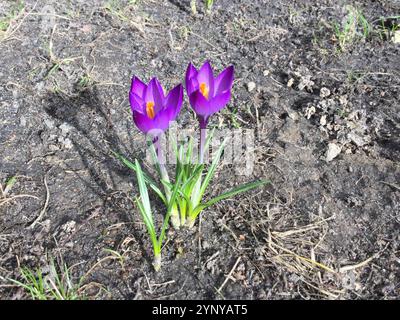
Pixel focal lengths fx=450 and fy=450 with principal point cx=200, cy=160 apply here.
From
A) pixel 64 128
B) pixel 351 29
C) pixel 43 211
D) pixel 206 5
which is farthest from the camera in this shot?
pixel 206 5

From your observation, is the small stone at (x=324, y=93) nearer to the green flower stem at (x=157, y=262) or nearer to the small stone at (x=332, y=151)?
the small stone at (x=332, y=151)

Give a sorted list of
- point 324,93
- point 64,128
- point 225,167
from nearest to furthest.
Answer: point 225,167 < point 64,128 < point 324,93

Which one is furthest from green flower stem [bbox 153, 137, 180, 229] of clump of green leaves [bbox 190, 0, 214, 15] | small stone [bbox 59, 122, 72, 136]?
clump of green leaves [bbox 190, 0, 214, 15]

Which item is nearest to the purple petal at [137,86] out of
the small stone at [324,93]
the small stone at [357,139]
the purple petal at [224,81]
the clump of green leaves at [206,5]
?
the purple petal at [224,81]

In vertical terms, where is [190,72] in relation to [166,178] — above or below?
above

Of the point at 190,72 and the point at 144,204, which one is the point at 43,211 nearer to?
the point at 144,204

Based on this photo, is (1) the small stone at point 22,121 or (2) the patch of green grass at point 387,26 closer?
(1) the small stone at point 22,121

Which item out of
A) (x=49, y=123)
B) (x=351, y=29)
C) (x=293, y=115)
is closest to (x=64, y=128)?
(x=49, y=123)
